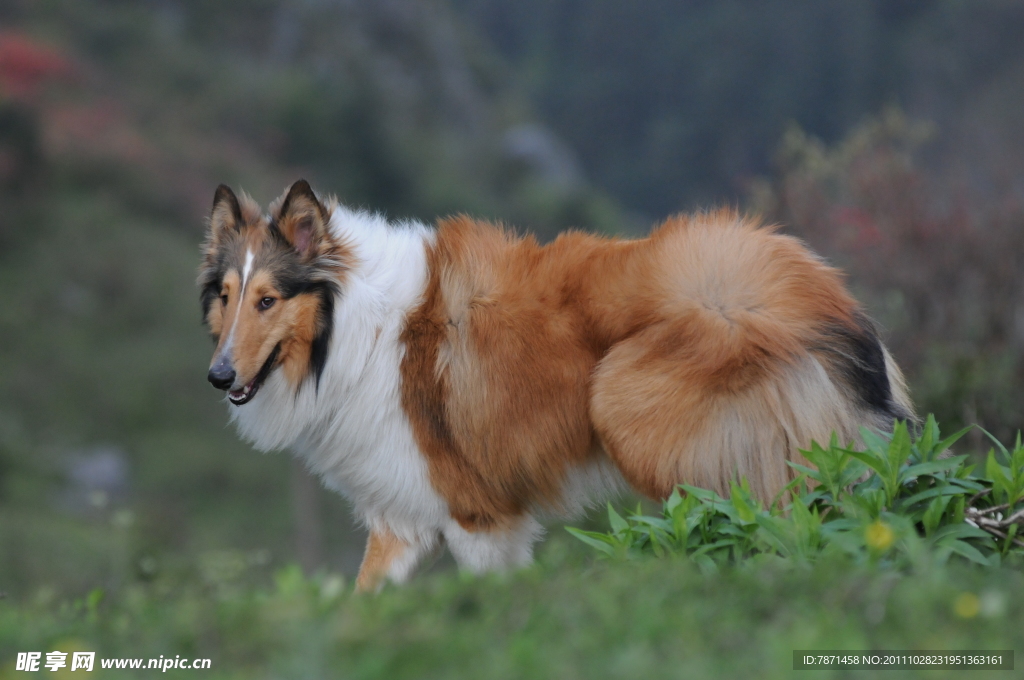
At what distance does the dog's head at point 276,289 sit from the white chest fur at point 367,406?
80mm

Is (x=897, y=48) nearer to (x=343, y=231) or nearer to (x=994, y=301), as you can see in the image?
(x=994, y=301)

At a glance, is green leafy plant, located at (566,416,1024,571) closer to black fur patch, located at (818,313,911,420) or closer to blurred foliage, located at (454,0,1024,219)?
black fur patch, located at (818,313,911,420)

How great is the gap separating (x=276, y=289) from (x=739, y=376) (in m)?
2.14

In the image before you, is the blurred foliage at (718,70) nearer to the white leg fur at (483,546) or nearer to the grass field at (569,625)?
the white leg fur at (483,546)

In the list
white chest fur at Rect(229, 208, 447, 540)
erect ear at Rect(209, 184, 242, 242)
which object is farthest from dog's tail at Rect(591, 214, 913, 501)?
erect ear at Rect(209, 184, 242, 242)

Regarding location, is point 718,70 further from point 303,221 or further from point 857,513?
point 857,513

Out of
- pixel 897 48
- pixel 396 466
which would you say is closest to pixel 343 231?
pixel 396 466

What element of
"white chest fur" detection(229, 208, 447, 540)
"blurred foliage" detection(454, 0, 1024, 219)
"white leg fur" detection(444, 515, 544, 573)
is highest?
"blurred foliage" detection(454, 0, 1024, 219)

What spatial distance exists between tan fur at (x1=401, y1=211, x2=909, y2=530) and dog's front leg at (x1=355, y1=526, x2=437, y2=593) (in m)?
0.27

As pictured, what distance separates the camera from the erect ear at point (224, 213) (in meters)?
4.94

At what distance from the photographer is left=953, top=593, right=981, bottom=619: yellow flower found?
2.49 metres

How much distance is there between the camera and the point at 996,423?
729cm

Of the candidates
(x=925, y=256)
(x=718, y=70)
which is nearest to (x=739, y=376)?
(x=925, y=256)

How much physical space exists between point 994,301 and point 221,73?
64.6 ft
